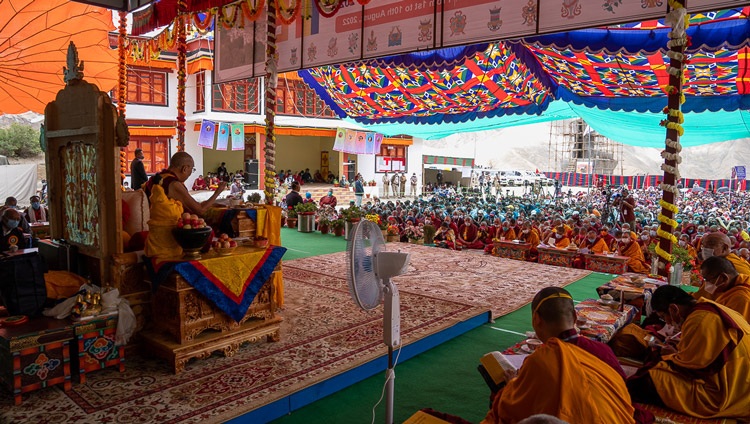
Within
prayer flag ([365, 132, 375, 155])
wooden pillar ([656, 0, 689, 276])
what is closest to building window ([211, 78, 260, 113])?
prayer flag ([365, 132, 375, 155])

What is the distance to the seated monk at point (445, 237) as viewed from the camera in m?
10.6

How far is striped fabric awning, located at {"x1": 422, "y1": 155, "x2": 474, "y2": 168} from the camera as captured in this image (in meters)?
33.8

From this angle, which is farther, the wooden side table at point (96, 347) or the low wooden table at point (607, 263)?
the low wooden table at point (607, 263)

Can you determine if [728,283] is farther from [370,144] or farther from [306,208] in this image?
[370,144]

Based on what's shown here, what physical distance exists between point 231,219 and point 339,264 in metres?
3.45

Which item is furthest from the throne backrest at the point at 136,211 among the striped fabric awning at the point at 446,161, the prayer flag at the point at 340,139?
the striped fabric awning at the point at 446,161

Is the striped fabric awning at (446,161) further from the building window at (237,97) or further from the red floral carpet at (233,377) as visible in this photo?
the red floral carpet at (233,377)

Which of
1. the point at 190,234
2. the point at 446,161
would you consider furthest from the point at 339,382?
the point at 446,161

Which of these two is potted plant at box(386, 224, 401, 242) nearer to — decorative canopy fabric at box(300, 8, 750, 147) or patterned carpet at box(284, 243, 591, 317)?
patterned carpet at box(284, 243, 591, 317)

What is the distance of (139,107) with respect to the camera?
62.2ft

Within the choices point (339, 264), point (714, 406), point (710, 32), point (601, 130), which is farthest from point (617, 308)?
point (601, 130)

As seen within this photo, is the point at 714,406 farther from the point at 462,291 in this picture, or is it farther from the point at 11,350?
the point at 11,350

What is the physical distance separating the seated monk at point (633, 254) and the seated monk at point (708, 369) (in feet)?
19.8

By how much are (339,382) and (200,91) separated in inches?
733
